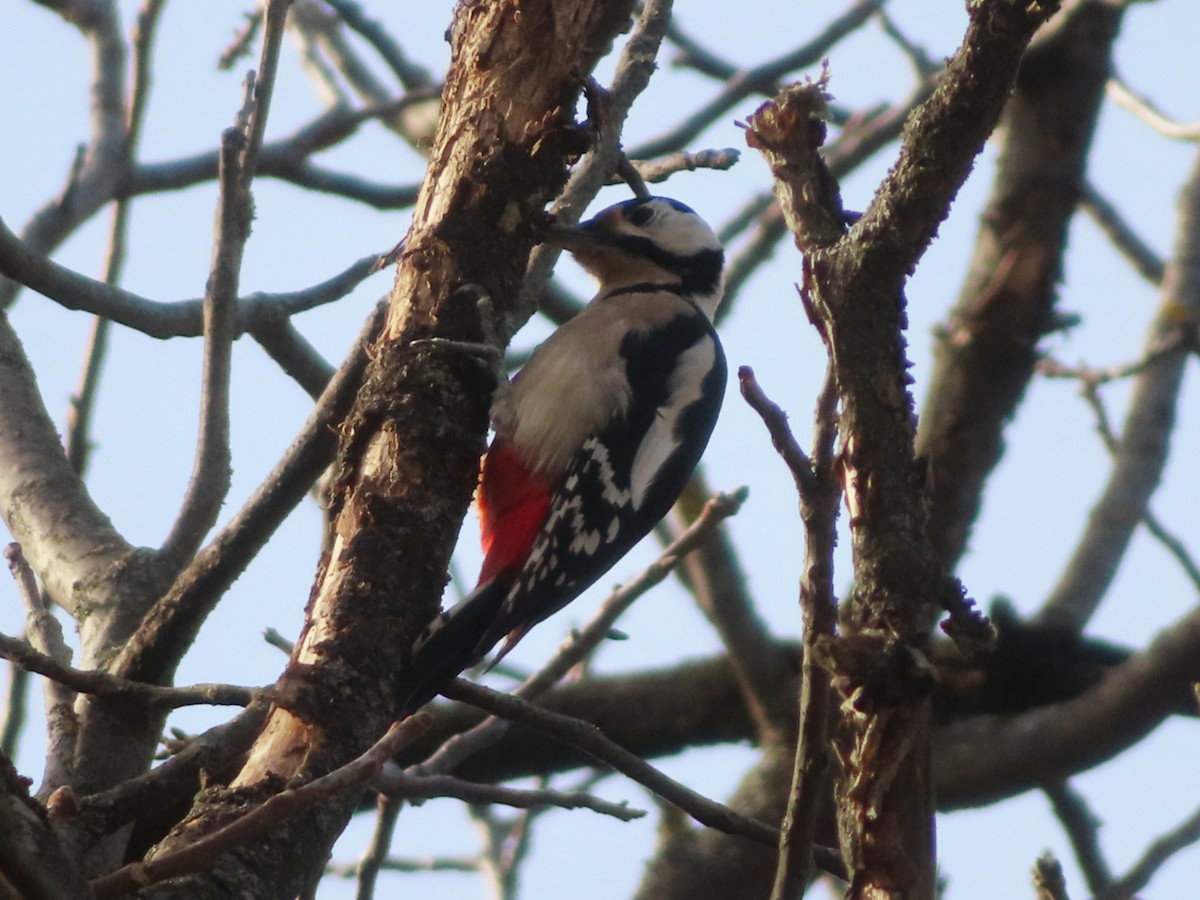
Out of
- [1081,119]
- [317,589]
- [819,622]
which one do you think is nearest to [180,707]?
[317,589]

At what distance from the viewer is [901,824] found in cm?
181

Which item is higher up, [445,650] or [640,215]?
[640,215]

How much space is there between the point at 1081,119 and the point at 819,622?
Result: 202 inches

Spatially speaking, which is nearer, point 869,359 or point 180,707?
point 869,359

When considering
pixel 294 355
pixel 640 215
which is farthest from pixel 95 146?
pixel 640 215

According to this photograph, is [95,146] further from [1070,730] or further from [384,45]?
[1070,730]

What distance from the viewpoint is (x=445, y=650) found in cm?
254

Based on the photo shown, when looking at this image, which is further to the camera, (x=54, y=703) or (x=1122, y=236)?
(x=1122, y=236)

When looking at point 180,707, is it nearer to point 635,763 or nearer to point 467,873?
point 635,763

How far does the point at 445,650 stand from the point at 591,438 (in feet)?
3.84

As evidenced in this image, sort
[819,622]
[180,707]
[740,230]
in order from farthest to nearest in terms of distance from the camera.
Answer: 1. [740,230]
2. [180,707]
3. [819,622]

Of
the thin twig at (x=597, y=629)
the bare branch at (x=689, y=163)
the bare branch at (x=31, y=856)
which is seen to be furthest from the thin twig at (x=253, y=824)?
the bare branch at (x=689, y=163)

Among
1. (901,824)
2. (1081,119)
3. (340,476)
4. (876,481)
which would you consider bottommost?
(901,824)

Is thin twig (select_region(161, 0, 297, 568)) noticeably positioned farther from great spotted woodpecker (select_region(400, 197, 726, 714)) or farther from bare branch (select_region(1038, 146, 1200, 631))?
bare branch (select_region(1038, 146, 1200, 631))
